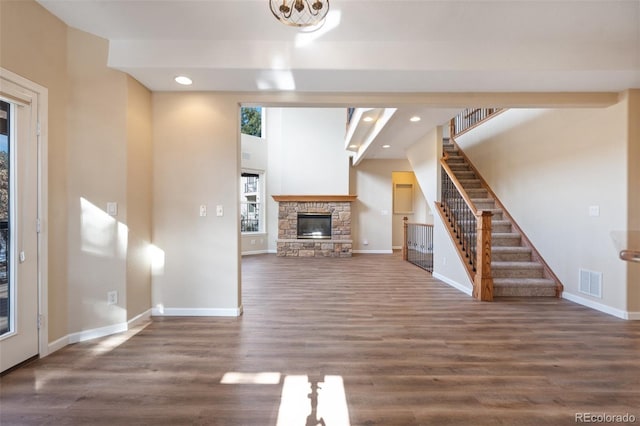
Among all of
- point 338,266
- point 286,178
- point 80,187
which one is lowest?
point 338,266

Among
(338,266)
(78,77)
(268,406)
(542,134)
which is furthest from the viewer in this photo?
(338,266)

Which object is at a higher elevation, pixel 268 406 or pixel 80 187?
pixel 80 187

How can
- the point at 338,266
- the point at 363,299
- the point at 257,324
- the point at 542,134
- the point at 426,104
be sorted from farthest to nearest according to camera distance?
the point at 338,266 < the point at 542,134 < the point at 363,299 < the point at 426,104 < the point at 257,324

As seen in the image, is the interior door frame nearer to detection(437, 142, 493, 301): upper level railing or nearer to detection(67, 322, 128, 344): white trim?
detection(67, 322, 128, 344): white trim

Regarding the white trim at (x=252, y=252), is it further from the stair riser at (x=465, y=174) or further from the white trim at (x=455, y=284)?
the stair riser at (x=465, y=174)

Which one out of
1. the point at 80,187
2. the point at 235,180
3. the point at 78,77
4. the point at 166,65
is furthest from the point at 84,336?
the point at 166,65

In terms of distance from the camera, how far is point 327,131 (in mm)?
8680

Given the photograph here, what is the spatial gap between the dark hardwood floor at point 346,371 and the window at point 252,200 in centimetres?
527

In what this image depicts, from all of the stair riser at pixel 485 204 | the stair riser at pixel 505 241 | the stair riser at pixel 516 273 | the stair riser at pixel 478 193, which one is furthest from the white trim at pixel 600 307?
the stair riser at pixel 478 193

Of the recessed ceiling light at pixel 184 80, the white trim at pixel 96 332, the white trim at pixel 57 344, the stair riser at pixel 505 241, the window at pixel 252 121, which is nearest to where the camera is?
the white trim at pixel 57 344

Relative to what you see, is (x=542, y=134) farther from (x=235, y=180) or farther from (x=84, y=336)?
(x=84, y=336)

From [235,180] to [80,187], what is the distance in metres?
1.38

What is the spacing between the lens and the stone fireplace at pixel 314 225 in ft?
26.7

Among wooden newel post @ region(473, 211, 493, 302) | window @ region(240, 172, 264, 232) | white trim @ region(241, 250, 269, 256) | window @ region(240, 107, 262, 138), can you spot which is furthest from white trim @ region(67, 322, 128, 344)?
window @ region(240, 107, 262, 138)
